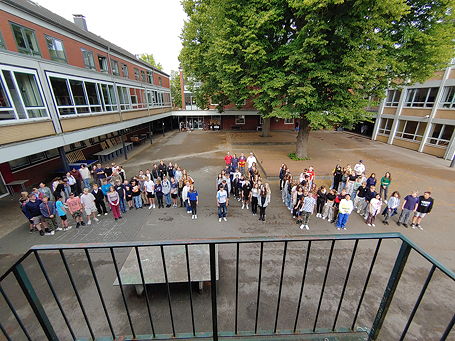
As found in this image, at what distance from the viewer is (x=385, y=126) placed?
23.9m

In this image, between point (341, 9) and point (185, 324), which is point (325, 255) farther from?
point (341, 9)

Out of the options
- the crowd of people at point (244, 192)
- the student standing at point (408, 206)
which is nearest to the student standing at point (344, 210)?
the student standing at point (408, 206)

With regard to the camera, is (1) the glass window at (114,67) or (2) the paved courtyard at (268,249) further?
(1) the glass window at (114,67)

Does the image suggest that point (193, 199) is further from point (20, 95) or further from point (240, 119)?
point (240, 119)

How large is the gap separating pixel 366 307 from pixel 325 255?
67.9 inches

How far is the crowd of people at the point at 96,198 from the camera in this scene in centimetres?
767

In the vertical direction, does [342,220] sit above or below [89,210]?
below

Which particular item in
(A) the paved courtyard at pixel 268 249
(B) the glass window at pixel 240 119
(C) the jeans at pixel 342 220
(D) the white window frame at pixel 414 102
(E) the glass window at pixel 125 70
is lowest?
(A) the paved courtyard at pixel 268 249

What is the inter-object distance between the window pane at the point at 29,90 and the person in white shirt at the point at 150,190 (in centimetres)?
636

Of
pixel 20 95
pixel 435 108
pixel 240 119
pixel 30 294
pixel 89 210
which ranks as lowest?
pixel 89 210

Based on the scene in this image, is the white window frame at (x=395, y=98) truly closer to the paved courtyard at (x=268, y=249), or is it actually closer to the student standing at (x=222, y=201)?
the paved courtyard at (x=268, y=249)

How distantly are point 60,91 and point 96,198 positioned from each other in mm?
6993

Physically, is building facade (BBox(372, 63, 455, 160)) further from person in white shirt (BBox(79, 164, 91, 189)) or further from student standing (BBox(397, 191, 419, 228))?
person in white shirt (BBox(79, 164, 91, 189))

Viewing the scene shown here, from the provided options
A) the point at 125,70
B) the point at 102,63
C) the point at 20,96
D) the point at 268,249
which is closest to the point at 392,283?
the point at 268,249
